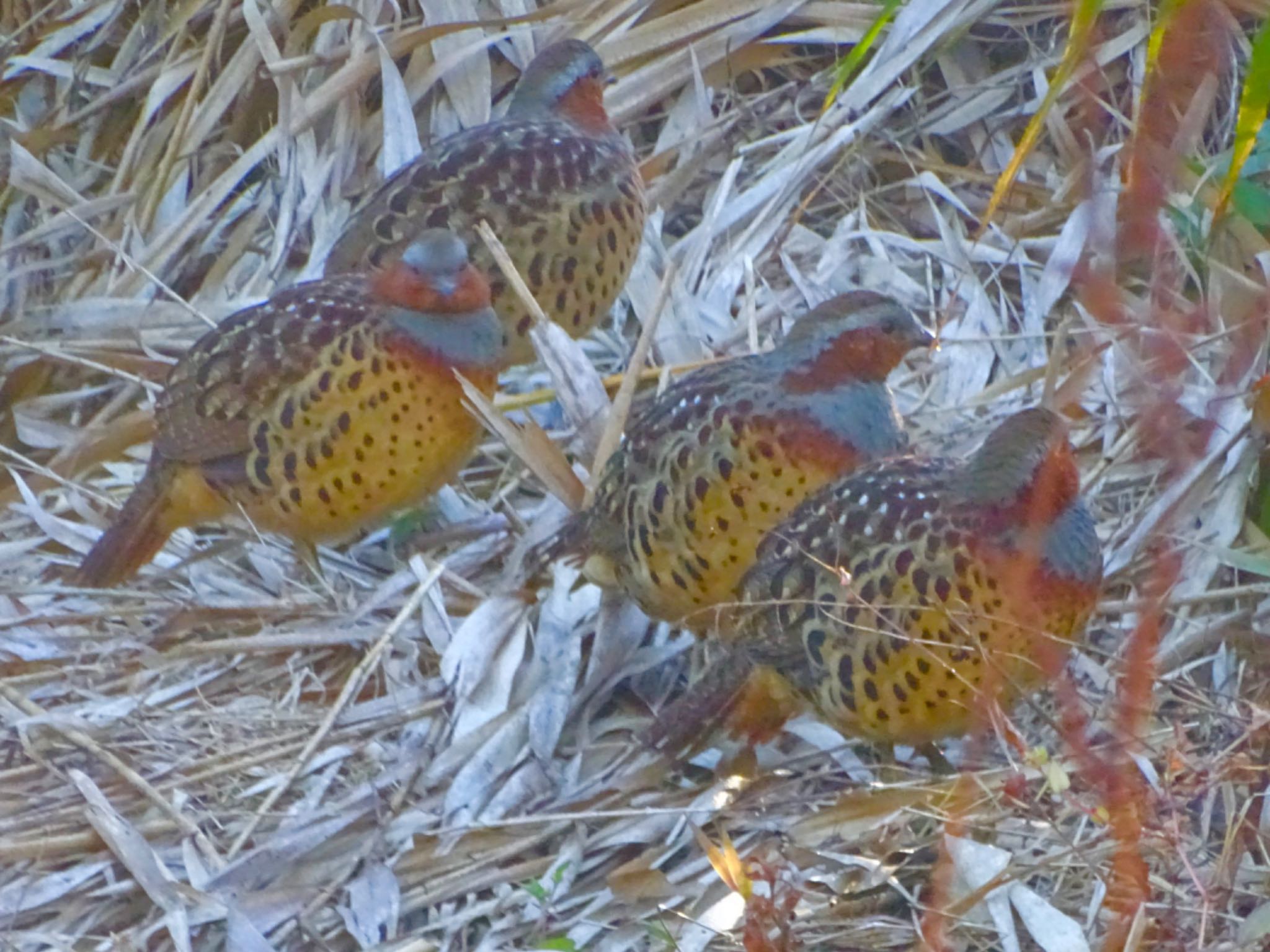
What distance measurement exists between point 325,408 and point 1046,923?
1.73 metres

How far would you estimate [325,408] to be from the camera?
3.38 meters

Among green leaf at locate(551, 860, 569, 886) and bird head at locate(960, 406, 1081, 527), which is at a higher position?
bird head at locate(960, 406, 1081, 527)

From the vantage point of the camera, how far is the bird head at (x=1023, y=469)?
2.57 m

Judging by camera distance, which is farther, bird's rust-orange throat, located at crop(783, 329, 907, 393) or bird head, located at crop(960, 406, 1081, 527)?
bird's rust-orange throat, located at crop(783, 329, 907, 393)

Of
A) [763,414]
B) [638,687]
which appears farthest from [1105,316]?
[638,687]

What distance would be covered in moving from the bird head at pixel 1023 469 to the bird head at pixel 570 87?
1.78 metres

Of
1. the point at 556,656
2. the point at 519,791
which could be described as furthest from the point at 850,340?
the point at 519,791

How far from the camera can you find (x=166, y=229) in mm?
4449

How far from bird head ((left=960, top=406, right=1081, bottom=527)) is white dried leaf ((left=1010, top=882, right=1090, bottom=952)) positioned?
53cm

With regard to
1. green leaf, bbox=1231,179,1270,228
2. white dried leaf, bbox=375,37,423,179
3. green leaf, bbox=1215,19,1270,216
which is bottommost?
green leaf, bbox=1231,179,1270,228

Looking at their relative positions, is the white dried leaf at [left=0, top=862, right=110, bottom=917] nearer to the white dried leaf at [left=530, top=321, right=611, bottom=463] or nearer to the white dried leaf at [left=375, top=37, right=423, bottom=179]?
the white dried leaf at [left=530, top=321, right=611, bottom=463]

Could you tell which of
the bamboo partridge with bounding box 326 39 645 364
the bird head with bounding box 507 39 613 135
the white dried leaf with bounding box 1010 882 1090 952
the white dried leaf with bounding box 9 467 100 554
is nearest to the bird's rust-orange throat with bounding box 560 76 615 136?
the bird head with bounding box 507 39 613 135

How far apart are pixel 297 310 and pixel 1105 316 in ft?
8.70

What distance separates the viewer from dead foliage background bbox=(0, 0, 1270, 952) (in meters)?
2.28
